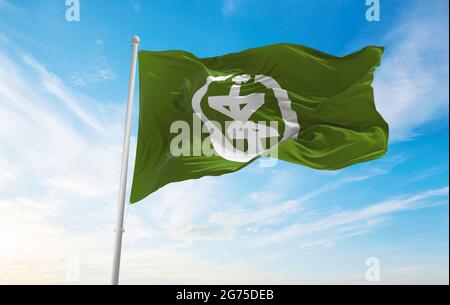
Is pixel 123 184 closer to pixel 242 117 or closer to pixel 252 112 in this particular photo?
pixel 242 117

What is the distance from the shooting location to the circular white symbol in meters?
9.82

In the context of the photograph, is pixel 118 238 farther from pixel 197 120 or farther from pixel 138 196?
pixel 197 120

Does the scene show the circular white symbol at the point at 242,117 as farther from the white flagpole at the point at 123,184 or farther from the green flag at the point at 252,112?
the white flagpole at the point at 123,184

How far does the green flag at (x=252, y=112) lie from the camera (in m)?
9.47

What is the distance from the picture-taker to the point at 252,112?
1041 centimetres

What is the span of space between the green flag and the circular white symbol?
23mm

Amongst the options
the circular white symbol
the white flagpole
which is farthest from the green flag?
the white flagpole

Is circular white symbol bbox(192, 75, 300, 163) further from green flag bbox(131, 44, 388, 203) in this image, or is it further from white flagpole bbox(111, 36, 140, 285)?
white flagpole bbox(111, 36, 140, 285)

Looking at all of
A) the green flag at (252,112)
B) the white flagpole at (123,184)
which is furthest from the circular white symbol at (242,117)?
the white flagpole at (123,184)

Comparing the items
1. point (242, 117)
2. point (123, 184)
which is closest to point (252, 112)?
point (242, 117)

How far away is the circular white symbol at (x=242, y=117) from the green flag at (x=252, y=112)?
23 millimetres

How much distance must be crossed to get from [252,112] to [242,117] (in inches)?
11.5
